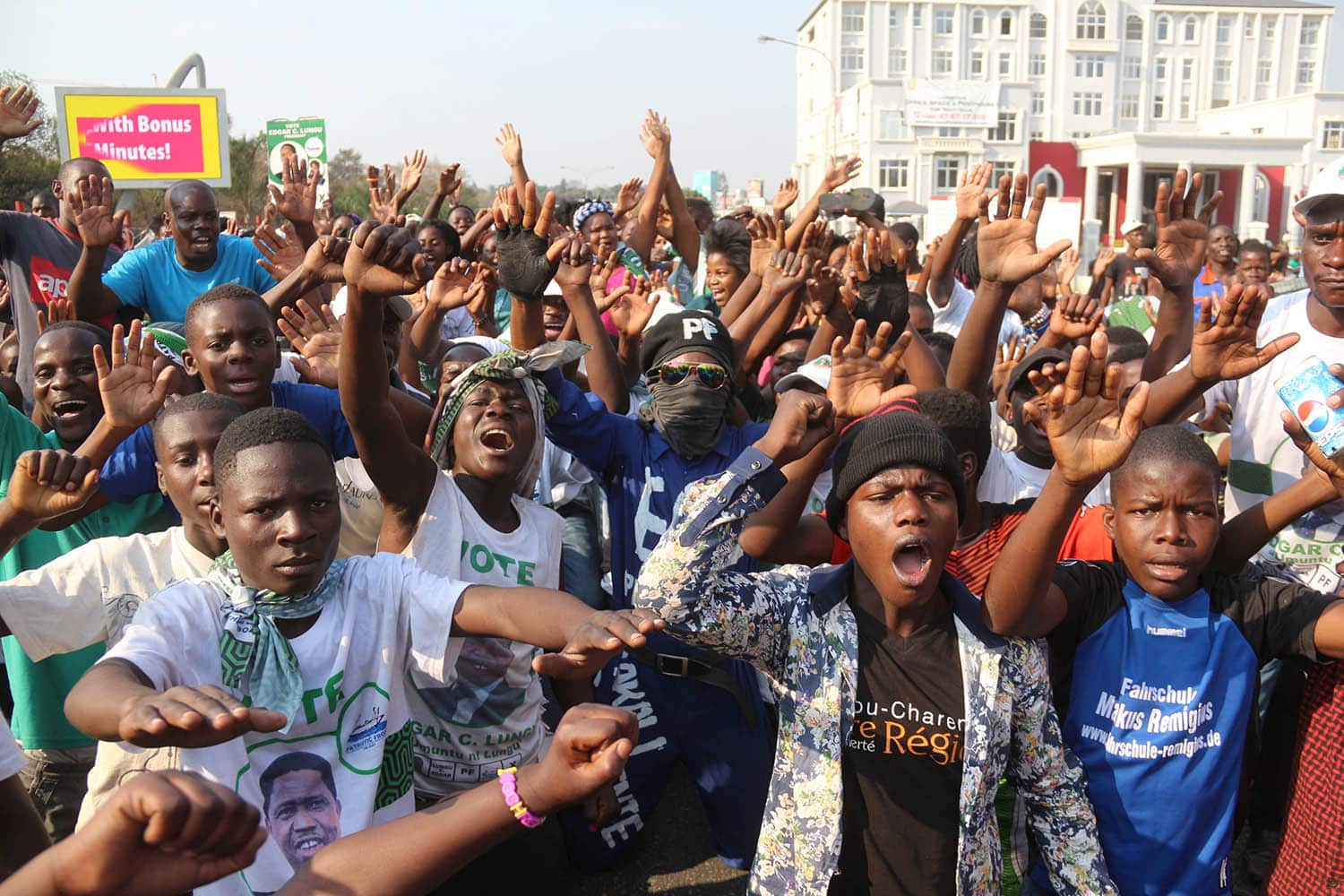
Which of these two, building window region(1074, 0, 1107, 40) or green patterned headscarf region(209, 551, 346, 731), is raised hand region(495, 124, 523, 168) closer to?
green patterned headscarf region(209, 551, 346, 731)

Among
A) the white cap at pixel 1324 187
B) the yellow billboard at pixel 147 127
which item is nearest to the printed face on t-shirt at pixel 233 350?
the white cap at pixel 1324 187

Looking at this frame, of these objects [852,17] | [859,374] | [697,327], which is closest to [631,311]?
[697,327]

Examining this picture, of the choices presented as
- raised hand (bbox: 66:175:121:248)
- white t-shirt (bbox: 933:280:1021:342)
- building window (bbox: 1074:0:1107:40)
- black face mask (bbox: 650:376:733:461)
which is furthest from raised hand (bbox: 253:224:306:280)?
building window (bbox: 1074:0:1107:40)

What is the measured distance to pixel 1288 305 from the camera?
3559 mm

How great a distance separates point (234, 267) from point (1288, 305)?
4804 millimetres

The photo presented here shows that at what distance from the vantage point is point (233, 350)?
322 centimetres

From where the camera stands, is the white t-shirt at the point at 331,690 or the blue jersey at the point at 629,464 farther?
the blue jersey at the point at 629,464

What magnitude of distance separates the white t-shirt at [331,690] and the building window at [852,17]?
83.8 m

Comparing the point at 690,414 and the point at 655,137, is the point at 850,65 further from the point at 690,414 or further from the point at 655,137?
the point at 690,414

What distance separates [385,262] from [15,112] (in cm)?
385

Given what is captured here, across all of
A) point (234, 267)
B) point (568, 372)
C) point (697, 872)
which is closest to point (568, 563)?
point (568, 372)

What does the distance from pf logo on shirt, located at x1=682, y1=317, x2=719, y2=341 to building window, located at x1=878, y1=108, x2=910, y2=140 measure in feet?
218

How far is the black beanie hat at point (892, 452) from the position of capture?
2.20 m

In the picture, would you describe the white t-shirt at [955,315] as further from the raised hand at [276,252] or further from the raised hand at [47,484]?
the raised hand at [47,484]
